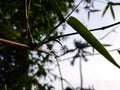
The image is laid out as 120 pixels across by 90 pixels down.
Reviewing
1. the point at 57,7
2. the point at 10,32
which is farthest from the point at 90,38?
the point at 10,32

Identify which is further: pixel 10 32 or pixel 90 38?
pixel 10 32

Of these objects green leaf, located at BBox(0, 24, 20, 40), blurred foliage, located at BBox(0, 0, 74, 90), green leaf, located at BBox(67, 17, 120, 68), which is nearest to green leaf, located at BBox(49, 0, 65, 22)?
green leaf, located at BBox(67, 17, 120, 68)

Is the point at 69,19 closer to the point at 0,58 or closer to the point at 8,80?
the point at 0,58

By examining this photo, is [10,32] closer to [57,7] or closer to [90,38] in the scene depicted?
[57,7]

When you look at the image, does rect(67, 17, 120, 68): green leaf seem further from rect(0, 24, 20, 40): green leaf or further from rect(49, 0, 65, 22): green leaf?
rect(0, 24, 20, 40): green leaf

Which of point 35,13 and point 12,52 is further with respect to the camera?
point 12,52

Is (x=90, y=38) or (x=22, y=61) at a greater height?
(x=22, y=61)

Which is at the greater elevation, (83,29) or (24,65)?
(24,65)

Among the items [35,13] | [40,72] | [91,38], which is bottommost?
[91,38]

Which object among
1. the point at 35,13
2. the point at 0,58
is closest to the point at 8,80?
the point at 0,58
